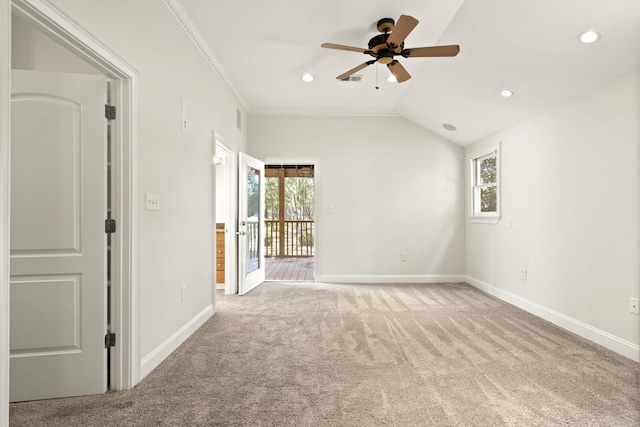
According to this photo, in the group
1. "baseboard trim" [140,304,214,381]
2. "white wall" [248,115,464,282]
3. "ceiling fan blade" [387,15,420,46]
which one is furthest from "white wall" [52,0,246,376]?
"white wall" [248,115,464,282]

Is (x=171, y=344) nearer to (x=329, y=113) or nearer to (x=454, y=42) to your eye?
(x=454, y=42)

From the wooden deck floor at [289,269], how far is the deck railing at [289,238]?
417mm

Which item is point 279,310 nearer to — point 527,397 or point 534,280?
point 527,397

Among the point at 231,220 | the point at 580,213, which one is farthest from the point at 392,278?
the point at 580,213

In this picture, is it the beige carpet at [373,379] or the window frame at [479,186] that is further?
the window frame at [479,186]

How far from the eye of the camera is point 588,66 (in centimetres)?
272

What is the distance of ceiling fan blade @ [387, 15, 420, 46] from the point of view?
91.0 inches

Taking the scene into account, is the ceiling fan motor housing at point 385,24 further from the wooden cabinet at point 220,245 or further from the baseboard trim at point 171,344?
the wooden cabinet at point 220,245

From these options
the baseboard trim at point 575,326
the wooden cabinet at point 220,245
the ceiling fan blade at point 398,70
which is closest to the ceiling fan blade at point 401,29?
the ceiling fan blade at point 398,70

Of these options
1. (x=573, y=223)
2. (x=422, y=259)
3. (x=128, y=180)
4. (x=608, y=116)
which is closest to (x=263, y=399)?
(x=128, y=180)

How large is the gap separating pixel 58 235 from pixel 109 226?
0.26 m

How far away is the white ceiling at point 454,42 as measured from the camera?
246 centimetres

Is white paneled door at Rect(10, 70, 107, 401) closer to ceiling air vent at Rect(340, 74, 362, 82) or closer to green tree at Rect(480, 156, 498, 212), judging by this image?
ceiling air vent at Rect(340, 74, 362, 82)

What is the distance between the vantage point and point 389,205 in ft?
17.8
